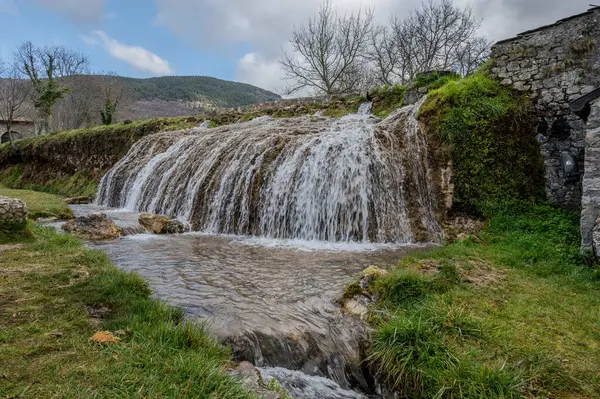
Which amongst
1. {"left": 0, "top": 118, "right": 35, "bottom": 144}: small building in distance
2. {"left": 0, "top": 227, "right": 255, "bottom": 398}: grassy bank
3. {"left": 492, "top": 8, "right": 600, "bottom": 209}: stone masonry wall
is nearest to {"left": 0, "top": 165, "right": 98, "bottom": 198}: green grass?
{"left": 0, "top": 227, "right": 255, "bottom": 398}: grassy bank

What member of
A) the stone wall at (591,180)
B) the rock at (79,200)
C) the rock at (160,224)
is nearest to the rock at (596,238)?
the stone wall at (591,180)

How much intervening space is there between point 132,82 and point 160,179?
79.1 meters

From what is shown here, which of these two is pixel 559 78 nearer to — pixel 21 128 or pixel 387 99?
pixel 387 99

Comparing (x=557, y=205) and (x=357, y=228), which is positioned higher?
(x=557, y=205)

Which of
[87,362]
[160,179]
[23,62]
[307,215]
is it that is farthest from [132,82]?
[87,362]

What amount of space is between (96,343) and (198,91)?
84779 millimetres

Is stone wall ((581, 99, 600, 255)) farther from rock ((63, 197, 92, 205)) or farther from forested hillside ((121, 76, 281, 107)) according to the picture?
forested hillside ((121, 76, 281, 107))

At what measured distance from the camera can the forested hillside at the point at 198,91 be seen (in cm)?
7456

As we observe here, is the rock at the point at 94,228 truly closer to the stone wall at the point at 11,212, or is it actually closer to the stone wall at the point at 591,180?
the stone wall at the point at 11,212

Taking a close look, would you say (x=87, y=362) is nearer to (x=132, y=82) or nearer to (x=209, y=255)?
(x=209, y=255)

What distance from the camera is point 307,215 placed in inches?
342

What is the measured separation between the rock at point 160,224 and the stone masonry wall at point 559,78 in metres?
9.33

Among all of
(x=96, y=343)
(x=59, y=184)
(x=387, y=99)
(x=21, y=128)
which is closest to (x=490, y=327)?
(x=96, y=343)

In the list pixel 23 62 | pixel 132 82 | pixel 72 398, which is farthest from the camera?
pixel 132 82
